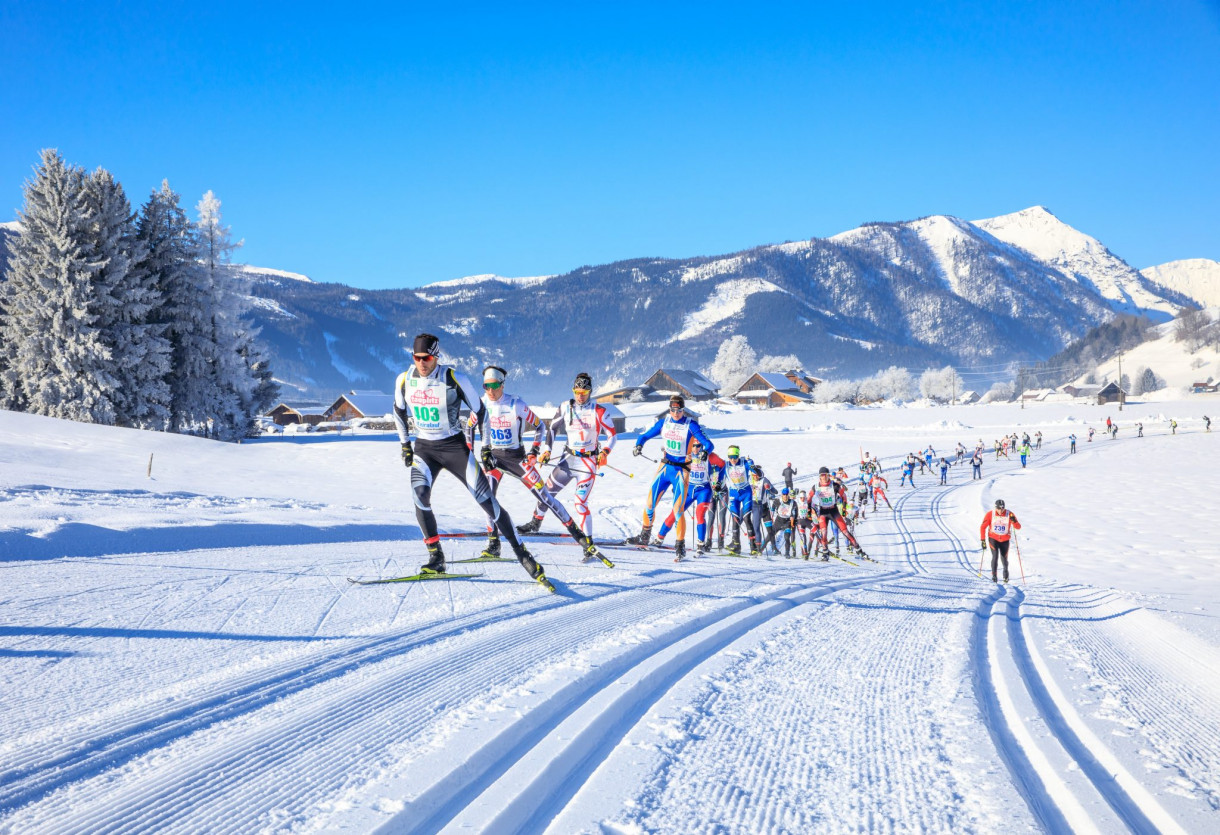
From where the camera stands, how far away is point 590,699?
356 cm

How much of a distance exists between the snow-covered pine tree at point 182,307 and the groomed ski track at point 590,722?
33042 millimetres

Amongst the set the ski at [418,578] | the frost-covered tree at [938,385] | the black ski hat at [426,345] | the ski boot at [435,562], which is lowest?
the ski at [418,578]

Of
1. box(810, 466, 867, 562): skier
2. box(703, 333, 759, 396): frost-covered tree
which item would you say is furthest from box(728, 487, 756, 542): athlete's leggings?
box(703, 333, 759, 396): frost-covered tree

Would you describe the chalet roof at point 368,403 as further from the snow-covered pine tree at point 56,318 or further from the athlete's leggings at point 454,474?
the athlete's leggings at point 454,474

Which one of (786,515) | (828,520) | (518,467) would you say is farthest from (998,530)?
(518,467)

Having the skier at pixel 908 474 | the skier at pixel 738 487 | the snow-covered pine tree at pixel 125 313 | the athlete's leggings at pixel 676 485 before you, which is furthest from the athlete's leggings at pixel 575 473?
the skier at pixel 908 474

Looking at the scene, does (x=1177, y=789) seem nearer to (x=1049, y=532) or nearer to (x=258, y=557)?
(x=258, y=557)

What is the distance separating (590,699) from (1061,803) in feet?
6.37

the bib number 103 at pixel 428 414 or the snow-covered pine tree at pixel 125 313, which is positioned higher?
the snow-covered pine tree at pixel 125 313

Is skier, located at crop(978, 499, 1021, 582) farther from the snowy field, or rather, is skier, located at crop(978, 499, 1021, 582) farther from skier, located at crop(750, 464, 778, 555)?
the snowy field

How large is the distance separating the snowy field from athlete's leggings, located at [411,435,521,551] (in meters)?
0.58

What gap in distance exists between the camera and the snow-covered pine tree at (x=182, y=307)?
114ft

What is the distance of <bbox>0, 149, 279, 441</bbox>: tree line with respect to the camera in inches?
1188

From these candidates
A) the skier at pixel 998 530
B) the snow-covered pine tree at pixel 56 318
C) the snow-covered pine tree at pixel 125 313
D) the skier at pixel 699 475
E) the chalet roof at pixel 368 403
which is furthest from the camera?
the chalet roof at pixel 368 403
